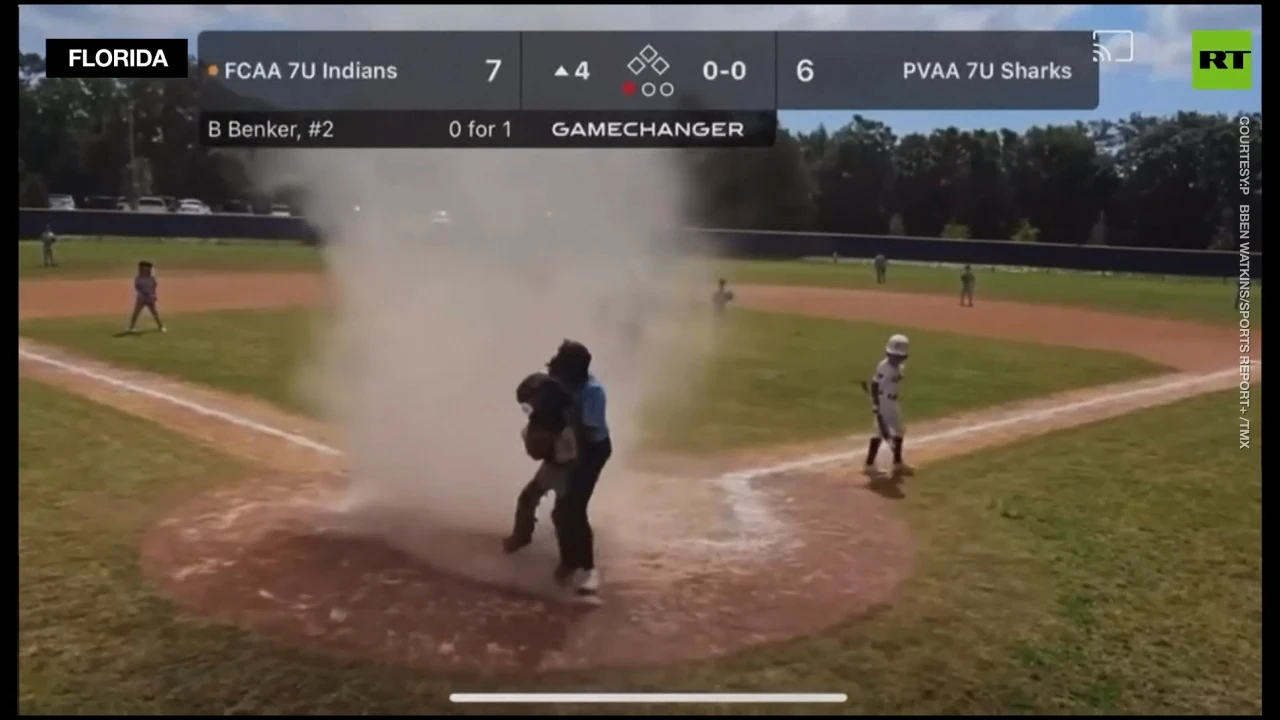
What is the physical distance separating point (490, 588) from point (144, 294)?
28.6ft

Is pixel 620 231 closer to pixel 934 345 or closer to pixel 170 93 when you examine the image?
pixel 170 93

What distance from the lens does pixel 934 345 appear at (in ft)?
46.7

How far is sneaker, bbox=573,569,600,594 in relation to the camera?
5.68 m

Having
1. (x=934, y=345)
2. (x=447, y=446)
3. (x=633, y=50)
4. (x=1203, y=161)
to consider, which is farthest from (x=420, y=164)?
(x=934, y=345)

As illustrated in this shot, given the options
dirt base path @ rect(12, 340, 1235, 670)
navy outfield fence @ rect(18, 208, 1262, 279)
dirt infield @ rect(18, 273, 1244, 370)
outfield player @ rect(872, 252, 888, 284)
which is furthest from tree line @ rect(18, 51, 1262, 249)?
outfield player @ rect(872, 252, 888, 284)

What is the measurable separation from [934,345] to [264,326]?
9.02 m

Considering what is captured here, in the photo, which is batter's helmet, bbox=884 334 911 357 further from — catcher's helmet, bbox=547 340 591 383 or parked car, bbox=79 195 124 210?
parked car, bbox=79 195 124 210

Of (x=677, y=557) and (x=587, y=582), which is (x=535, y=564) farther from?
(x=677, y=557)

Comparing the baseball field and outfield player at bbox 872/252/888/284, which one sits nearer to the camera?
the baseball field

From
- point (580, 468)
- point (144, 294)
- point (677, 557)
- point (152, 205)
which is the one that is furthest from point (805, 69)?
point (144, 294)

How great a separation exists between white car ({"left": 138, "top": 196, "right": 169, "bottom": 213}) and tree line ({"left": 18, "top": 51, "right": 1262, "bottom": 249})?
0.60ft

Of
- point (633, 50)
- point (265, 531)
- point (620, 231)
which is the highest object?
point (633, 50)

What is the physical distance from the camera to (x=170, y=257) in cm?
1449
